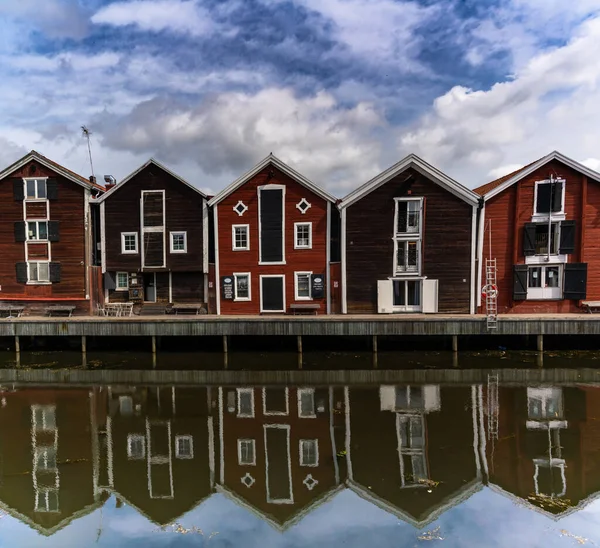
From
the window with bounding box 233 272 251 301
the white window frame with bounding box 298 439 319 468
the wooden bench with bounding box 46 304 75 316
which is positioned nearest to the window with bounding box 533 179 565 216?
the window with bounding box 233 272 251 301

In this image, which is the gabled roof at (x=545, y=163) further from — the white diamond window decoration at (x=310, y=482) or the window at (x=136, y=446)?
the window at (x=136, y=446)

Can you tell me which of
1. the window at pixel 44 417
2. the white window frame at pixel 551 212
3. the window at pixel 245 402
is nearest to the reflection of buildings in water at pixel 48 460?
the window at pixel 44 417

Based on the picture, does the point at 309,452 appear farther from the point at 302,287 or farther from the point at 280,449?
the point at 302,287

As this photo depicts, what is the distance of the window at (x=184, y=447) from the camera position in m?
10.6

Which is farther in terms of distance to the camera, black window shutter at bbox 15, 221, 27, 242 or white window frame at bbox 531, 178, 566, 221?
black window shutter at bbox 15, 221, 27, 242

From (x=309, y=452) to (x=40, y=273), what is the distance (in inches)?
890

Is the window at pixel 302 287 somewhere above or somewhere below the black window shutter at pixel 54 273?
below

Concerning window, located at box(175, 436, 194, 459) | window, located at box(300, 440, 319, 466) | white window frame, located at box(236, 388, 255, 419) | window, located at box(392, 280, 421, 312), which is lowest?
white window frame, located at box(236, 388, 255, 419)

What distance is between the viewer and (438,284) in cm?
2342

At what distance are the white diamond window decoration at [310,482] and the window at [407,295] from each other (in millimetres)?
15656

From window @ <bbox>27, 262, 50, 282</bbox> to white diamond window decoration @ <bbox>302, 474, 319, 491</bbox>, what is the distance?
22.9m

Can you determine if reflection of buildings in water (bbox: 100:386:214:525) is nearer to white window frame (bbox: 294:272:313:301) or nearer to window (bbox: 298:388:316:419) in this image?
window (bbox: 298:388:316:419)

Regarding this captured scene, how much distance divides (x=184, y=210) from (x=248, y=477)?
18.9m

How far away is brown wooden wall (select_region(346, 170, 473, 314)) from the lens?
76.8 ft
